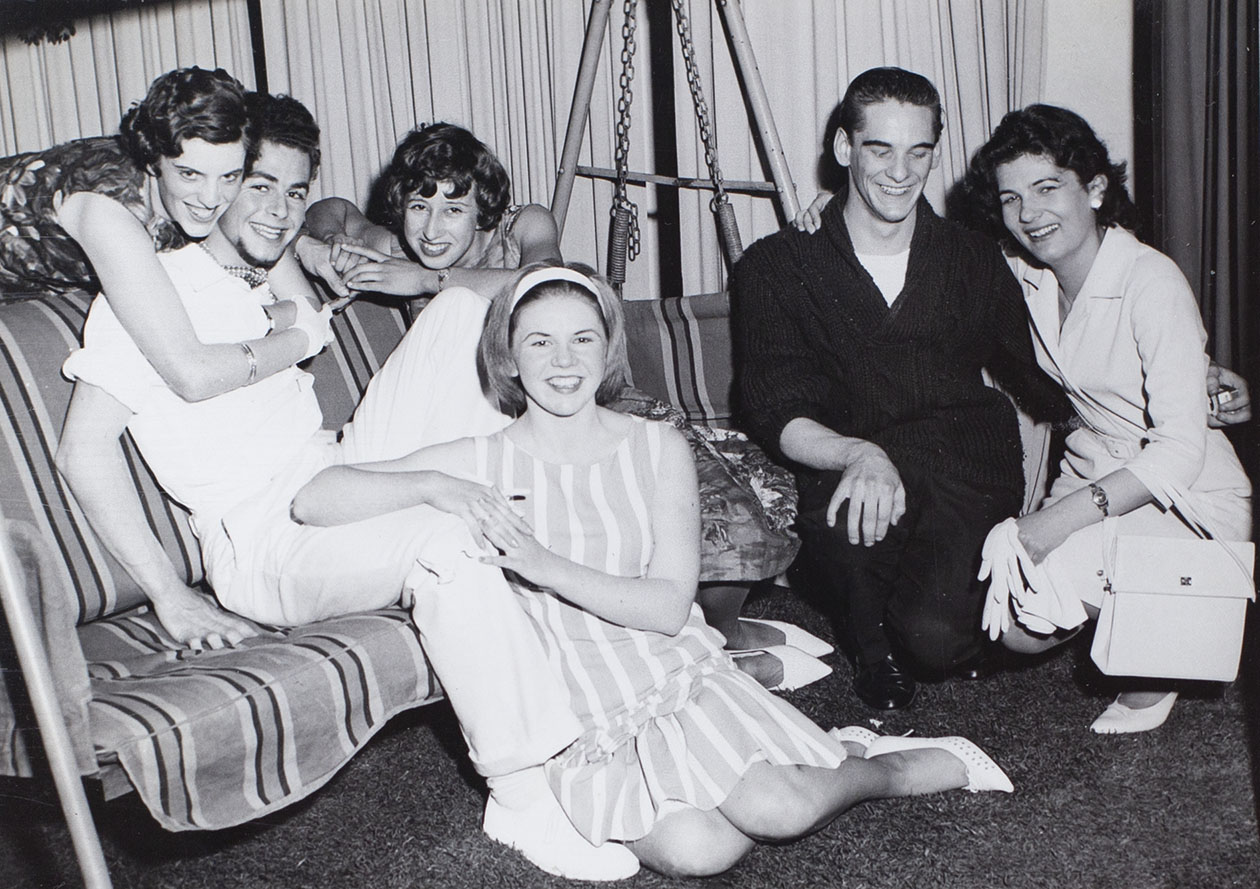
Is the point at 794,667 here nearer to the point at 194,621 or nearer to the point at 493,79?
the point at 194,621

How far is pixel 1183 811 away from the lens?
181cm

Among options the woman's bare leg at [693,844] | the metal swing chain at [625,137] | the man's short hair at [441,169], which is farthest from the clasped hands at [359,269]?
the woman's bare leg at [693,844]

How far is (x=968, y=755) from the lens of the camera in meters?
1.92

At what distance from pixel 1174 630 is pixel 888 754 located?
25.4 inches

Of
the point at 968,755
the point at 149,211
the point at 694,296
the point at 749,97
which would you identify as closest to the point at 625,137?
the point at 749,97

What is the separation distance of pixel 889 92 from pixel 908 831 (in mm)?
1576

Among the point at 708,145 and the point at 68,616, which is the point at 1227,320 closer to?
the point at 708,145

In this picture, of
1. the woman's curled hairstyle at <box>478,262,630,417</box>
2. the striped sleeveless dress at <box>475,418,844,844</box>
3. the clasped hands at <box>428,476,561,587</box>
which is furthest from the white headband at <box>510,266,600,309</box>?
the clasped hands at <box>428,476,561,587</box>

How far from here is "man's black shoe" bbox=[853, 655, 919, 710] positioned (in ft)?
7.45

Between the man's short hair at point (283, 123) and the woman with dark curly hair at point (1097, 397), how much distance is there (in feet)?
4.98

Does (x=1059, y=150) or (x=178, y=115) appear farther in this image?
(x=1059, y=150)

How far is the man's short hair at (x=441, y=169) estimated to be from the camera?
244cm

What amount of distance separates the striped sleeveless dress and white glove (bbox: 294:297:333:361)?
50cm

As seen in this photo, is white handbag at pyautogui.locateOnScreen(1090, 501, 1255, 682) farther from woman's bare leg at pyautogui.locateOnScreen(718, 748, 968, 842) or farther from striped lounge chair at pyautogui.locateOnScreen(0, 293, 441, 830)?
striped lounge chair at pyautogui.locateOnScreen(0, 293, 441, 830)
